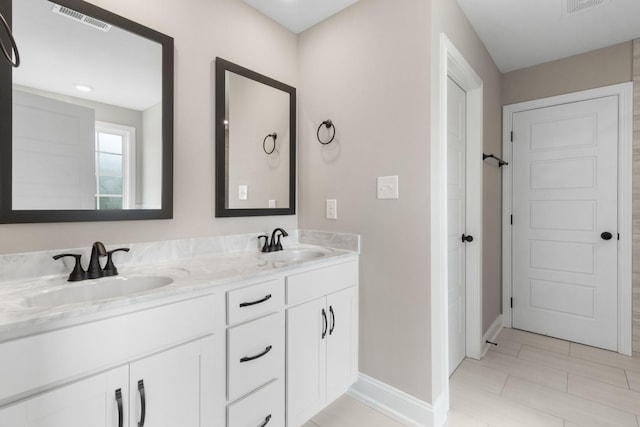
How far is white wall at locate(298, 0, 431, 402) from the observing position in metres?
1.65

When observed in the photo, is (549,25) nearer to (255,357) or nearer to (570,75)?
(570,75)

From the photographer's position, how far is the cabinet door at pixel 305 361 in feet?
4.84

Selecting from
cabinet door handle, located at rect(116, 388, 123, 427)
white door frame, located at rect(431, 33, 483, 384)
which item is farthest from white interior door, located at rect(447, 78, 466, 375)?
cabinet door handle, located at rect(116, 388, 123, 427)

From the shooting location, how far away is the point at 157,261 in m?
1.53

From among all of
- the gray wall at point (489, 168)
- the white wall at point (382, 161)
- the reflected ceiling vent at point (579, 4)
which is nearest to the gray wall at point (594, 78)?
the gray wall at point (489, 168)

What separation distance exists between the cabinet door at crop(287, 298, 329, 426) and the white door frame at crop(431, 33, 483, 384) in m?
0.62

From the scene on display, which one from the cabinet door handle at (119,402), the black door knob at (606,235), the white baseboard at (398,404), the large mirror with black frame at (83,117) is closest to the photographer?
the cabinet door handle at (119,402)

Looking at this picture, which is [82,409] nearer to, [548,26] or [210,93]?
[210,93]

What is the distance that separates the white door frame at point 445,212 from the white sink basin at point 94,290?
4.48ft

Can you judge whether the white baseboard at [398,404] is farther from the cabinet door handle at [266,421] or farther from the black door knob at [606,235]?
the black door knob at [606,235]

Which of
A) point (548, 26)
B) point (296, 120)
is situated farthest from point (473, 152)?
point (296, 120)

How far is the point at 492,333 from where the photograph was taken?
2.77 meters

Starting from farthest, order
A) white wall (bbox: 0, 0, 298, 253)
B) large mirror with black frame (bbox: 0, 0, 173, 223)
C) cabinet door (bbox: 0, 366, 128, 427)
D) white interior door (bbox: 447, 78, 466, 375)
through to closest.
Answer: white interior door (bbox: 447, 78, 466, 375)
white wall (bbox: 0, 0, 298, 253)
large mirror with black frame (bbox: 0, 0, 173, 223)
cabinet door (bbox: 0, 366, 128, 427)

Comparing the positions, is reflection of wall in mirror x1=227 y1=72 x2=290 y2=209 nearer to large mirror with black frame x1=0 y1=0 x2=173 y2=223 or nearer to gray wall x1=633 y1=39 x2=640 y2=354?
large mirror with black frame x1=0 y1=0 x2=173 y2=223
